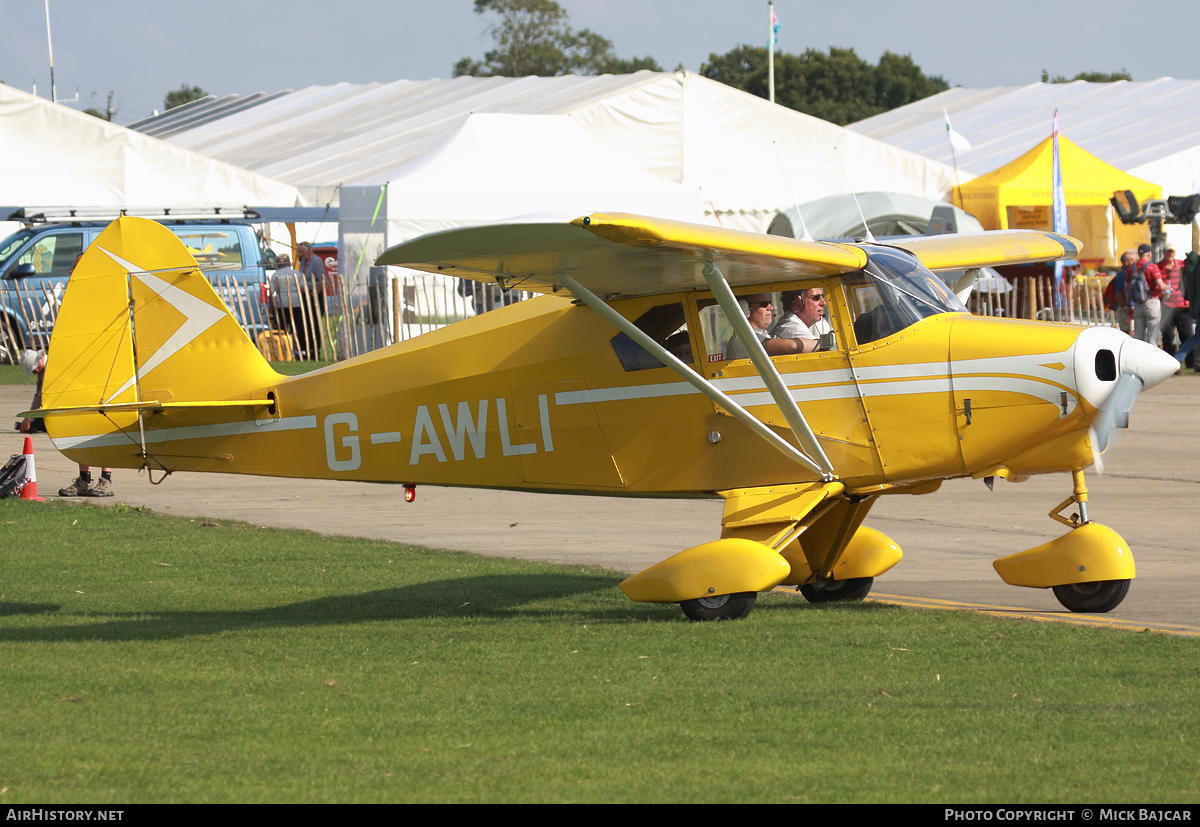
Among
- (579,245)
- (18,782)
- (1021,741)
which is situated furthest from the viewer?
(579,245)

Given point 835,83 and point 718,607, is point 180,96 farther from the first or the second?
point 718,607

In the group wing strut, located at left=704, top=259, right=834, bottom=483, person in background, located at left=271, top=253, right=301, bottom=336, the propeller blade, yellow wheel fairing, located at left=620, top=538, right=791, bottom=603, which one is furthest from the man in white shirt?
person in background, located at left=271, top=253, right=301, bottom=336

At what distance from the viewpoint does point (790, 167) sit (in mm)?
33031

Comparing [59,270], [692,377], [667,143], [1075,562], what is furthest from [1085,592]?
[667,143]

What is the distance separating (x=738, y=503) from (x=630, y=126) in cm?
2579

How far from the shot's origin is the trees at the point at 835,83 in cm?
9988

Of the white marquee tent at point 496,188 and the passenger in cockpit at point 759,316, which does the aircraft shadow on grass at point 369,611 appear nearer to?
the passenger in cockpit at point 759,316

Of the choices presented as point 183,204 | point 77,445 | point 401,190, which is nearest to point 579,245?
point 77,445

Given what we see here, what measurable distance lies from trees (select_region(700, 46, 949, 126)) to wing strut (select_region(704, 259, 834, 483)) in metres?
93.0

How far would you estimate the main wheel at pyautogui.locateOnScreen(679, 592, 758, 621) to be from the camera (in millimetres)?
8273

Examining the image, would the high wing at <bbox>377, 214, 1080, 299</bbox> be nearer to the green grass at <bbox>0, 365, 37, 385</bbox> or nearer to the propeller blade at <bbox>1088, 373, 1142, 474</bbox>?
the propeller blade at <bbox>1088, 373, 1142, 474</bbox>

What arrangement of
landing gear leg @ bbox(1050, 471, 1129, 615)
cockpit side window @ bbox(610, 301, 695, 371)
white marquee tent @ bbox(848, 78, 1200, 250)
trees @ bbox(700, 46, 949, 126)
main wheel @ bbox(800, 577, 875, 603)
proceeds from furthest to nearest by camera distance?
trees @ bbox(700, 46, 949, 126) < white marquee tent @ bbox(848, 78, 1200, 250) < main wheel @ bbox(800, 577, 875, 603) < cockpit side window @ bbox(610, 301, 695, 371) < landing gear leg @ bbox(1050, 471, 1129, 615)

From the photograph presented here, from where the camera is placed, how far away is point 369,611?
29.5ft

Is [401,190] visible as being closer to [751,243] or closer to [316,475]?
[316,475]
